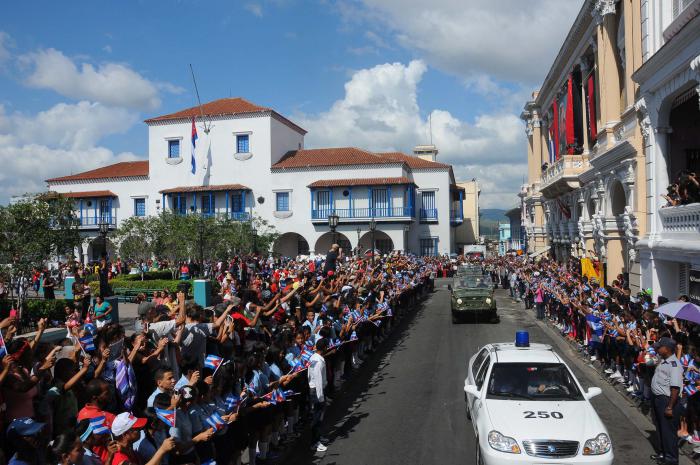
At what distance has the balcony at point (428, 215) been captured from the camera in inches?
1987

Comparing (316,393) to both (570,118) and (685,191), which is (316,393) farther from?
(570,118)

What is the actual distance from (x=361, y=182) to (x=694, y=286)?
1327 inches

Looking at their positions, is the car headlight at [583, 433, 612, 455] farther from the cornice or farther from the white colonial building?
the white colonial building

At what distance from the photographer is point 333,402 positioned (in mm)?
11586

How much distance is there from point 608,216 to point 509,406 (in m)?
17.9

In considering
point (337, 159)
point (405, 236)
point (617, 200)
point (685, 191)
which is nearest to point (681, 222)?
point (685, 191)

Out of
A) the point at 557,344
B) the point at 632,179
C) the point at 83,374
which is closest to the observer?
the point at 83,374

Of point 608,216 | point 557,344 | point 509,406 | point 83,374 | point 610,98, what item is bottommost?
point 557,344

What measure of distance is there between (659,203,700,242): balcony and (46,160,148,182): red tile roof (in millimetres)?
45539

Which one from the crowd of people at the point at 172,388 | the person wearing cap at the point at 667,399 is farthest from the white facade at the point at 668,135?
the crowd of people at the point at 172,388

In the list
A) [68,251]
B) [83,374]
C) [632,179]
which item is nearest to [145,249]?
[68,251]

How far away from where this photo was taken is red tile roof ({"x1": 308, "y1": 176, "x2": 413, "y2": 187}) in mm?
47062

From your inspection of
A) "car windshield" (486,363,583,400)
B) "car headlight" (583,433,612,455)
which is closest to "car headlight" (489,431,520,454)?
"car headlight" (583,433,612,455)

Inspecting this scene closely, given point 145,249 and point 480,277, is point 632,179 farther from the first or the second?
point 145,249
